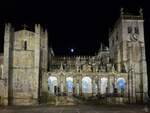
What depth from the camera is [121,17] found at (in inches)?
2260

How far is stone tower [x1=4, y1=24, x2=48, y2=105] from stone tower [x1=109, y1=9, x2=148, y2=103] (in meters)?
23.6

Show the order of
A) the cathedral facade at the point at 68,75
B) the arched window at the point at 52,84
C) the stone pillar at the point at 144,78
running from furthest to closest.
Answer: the stone pillar at the point at 144,78 < the arched window at the point at 52,84 < the cathedral facade at the point at 68,75

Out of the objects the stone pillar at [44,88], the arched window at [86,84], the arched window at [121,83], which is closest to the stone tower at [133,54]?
the arched window at [121,83]

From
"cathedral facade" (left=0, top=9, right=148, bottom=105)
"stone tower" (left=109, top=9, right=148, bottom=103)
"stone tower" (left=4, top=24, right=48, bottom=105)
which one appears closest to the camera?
"stone tower" (left=4, top=24, right=48, bottom=105)

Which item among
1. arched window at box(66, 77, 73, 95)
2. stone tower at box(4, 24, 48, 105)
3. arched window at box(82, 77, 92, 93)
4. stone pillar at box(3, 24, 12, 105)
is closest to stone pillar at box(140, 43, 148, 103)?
arched window at box(82, 77, 92, 93)

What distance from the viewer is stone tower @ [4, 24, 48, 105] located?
46250 millimetres

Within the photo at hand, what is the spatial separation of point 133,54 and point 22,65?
3027cm

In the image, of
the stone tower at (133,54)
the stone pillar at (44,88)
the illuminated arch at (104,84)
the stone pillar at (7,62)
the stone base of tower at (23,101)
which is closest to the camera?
the stone pillar at (7,62)

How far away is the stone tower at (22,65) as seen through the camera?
46.2 meters

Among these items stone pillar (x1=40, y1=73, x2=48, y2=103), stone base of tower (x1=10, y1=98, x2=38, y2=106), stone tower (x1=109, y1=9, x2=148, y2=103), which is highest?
stone tower (x1=109, y1=9, x2=148, y2=103)

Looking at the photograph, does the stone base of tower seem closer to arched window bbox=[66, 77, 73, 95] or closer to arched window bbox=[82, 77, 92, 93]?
arched window bbox=[66, 77, 73, 95]

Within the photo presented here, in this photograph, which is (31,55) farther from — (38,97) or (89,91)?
(89,91)

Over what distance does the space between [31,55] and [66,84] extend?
11796mm

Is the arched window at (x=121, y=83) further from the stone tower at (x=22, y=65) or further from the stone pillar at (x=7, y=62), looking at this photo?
the stone pillar at (x=7, y=62)
